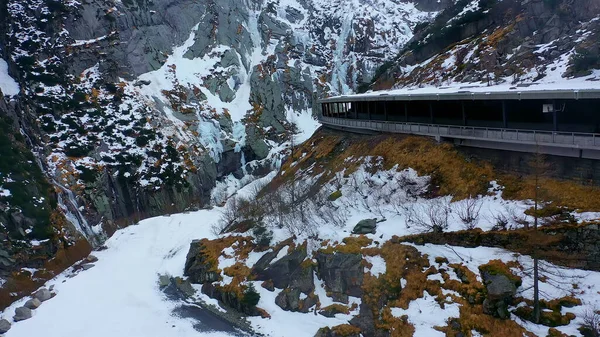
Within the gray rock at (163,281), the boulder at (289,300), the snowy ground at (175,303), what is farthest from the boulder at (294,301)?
the gray rock at (163,281)

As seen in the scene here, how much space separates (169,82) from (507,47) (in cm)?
5905

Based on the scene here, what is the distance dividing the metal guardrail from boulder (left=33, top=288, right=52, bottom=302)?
90.1 ft

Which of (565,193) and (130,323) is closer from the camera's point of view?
(565,193)

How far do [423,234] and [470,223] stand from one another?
87.2 inches

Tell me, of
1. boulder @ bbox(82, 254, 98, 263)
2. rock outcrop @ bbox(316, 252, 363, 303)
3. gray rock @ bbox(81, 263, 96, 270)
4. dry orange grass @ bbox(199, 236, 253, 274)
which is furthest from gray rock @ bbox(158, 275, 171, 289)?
rock outcrop @ bbox(316, 252, 363, 303)

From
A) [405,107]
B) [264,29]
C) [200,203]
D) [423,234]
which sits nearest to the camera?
[423,234]

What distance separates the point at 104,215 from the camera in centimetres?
4744

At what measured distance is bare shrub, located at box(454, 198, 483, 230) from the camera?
17500 mm

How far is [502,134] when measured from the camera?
1981cm

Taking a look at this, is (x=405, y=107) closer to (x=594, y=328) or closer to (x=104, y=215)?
(x=594, y=328)

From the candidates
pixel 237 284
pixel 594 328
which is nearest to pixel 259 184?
pixel 237 284

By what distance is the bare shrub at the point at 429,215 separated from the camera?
18.2m

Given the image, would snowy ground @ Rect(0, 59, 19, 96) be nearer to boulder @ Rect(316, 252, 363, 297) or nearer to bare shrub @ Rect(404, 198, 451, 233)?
boulder @ Rect(316, 252, 363, 297)

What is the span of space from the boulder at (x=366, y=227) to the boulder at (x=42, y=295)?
73.2ft
